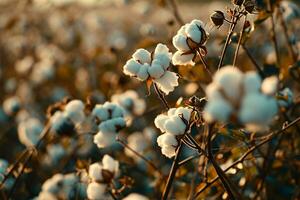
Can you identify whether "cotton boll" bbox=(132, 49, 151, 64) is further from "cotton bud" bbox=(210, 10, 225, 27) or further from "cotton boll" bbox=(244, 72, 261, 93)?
"cotton boll" bbox=(244, 72, 261, 93)

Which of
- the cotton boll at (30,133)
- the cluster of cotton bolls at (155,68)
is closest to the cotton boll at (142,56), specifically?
the cluster of cotton bolls at (155,68)

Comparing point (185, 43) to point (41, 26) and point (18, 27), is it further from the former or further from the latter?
point (41, 26)

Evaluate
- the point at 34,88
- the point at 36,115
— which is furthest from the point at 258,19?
the point at 34,88

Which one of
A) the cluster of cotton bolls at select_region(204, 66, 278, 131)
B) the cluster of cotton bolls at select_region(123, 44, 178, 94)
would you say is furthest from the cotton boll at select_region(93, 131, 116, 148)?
the cluster of cotton bolls at select_region(204, 66, 278, 131)

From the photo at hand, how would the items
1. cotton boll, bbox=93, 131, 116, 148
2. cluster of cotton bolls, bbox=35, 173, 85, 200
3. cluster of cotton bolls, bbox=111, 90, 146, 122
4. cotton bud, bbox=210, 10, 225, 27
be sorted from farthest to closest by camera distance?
cluster of cotton bolls, bbox=111, 90, 146, 122 → cluster of cotton bolls, bbox=35, 173, 85, 200 → cotton boll, bbox=93, 131, 116, 148 → cotton bud, bbox=210, 10, 225, 27

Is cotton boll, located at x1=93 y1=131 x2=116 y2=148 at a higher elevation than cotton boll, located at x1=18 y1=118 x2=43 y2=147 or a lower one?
higher

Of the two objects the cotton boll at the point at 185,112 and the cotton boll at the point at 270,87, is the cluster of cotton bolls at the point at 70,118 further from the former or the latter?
the cotton boll at the point at 270,87
